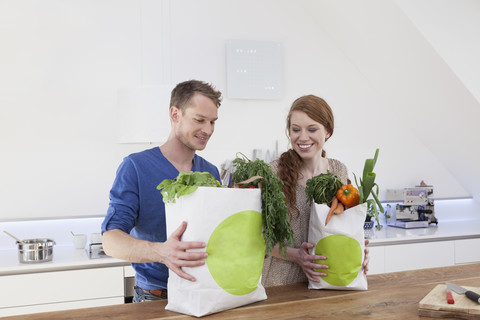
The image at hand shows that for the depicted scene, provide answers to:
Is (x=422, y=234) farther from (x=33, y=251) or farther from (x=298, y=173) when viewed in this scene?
(x=33, y=251)

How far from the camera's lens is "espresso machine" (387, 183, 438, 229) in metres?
4.16

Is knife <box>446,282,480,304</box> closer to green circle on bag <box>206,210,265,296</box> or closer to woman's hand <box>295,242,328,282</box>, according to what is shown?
woman's hand <box>295,242,328,282</box>

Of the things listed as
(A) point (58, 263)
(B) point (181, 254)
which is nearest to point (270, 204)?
(B) point (181, 254)

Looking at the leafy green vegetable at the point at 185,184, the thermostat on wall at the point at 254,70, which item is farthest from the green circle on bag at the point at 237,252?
the thermostat on wall at the point at 254,70

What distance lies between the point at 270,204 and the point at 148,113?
1714mm

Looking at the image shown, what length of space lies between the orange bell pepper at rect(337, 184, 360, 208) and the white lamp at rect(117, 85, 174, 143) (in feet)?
5.14

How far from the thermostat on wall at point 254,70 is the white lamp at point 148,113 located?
1168 mm

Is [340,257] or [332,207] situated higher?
[332,207]

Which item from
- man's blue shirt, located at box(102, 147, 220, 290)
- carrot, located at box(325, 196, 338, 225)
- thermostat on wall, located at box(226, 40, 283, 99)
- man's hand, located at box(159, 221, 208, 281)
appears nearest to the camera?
man's hand, located at box(159, 221, 208, 281)

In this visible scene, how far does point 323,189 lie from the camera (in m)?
1.53

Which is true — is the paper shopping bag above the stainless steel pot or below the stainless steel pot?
above

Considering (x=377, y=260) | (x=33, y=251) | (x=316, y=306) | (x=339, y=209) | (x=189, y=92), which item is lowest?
(x=377, y=260)

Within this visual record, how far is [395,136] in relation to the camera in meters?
4.50

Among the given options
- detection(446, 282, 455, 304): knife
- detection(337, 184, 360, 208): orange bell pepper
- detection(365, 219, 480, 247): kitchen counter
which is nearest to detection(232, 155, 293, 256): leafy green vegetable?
detection(337, 184, 360, 208): orange bell pepper
